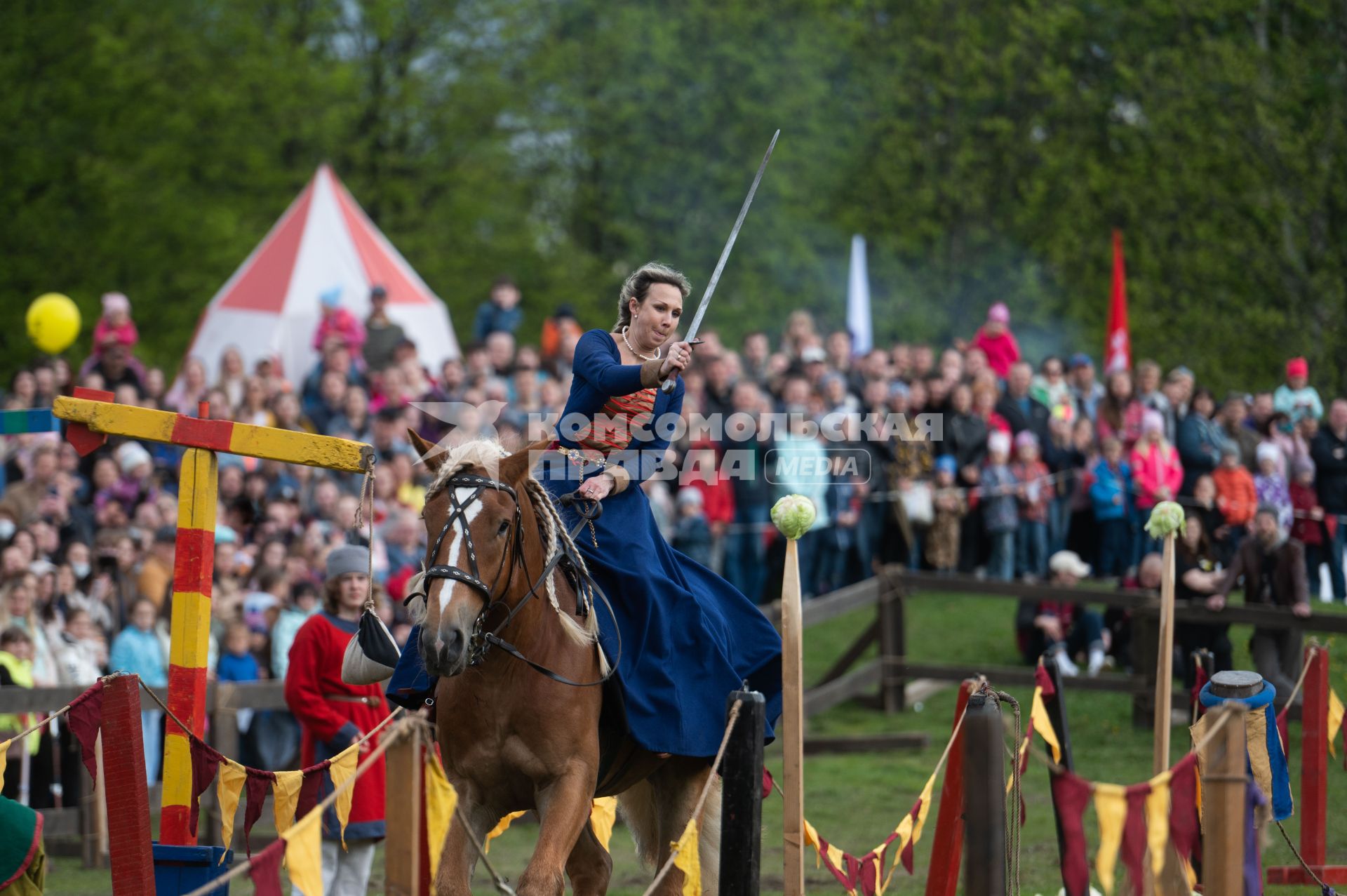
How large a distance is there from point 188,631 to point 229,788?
2.20 feet

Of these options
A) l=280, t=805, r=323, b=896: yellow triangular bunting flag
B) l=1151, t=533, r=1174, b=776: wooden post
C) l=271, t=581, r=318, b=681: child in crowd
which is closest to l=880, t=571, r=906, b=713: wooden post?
l=271, t=581, r=318, b=681: child in crowd

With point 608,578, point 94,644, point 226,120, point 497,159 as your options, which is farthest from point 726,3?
point 608,578

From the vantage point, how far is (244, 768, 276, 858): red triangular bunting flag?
6754 mm

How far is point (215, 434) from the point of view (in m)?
6.97

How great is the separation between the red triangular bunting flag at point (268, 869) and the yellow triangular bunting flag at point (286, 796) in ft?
5.33

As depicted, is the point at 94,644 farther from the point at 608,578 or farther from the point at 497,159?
the point at 497,159

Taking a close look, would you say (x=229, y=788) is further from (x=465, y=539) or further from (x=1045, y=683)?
(x=1045, y=683)

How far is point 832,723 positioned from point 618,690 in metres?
8.23

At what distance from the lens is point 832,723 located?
1464cm

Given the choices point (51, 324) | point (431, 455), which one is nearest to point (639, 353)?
point (431, 455)

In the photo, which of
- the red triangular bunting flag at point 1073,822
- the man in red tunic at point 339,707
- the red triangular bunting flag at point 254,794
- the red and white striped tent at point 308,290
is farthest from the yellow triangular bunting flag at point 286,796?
the red and white striped tent at point 308,290

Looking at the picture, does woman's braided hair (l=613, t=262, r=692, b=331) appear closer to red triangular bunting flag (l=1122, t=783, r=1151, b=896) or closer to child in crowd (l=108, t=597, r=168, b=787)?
red triangular bunting flag (l=1122, t=783, r=1151, b=896)

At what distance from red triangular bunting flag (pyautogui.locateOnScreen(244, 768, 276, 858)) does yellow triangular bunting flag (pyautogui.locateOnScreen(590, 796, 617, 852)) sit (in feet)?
5.27

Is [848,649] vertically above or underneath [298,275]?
underneath
